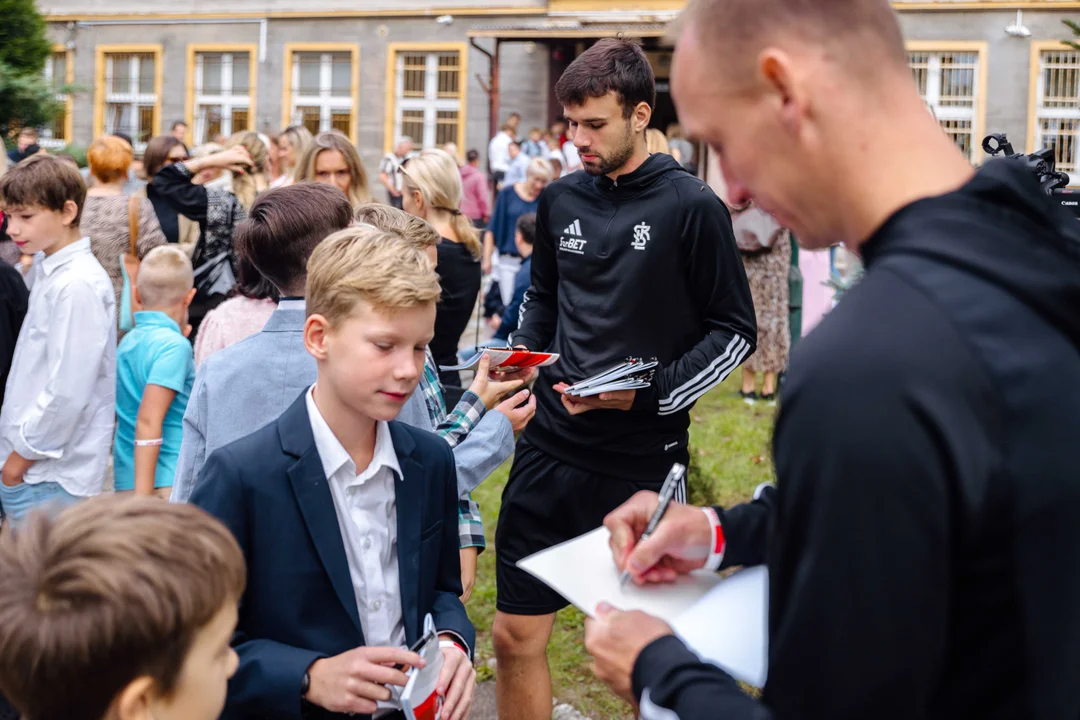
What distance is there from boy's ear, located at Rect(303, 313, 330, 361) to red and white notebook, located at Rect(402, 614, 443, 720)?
→ 0.63m

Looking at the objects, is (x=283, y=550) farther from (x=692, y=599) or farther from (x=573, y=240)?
(x=573, y=240)

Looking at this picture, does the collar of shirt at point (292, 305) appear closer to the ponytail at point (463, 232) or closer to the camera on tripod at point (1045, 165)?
the camera on tripod at point (1045, 165)

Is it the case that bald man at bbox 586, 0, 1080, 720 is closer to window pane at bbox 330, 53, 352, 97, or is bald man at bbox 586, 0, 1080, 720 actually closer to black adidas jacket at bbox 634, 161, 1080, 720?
black adidas jacket at bbox 634, 161, 1080, 720

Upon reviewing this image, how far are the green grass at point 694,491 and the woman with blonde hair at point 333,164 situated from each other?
6.89 feet

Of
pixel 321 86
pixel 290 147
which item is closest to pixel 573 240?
pixel 290 147

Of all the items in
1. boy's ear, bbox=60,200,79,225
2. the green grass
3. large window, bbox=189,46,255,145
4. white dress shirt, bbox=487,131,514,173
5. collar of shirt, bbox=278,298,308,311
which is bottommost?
the green grass

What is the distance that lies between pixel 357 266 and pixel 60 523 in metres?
0.93

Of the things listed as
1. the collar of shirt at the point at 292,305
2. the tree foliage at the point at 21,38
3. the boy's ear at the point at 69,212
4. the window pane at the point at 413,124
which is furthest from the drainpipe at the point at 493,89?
the collar of shirt at the point at 292,305

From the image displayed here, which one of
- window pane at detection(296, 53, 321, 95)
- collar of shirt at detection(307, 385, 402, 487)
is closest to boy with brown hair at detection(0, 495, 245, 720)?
collar of shirt at detection(307, 385, 402, 487)

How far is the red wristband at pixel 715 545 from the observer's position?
1.89 m

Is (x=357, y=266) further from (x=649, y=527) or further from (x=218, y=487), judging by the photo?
(x=649, y=527)

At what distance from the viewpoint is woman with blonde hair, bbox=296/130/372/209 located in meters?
5.58

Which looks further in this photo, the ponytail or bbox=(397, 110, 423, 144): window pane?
bbox=(397, 110, 423, 144): window pane

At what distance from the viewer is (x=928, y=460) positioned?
1159mm
